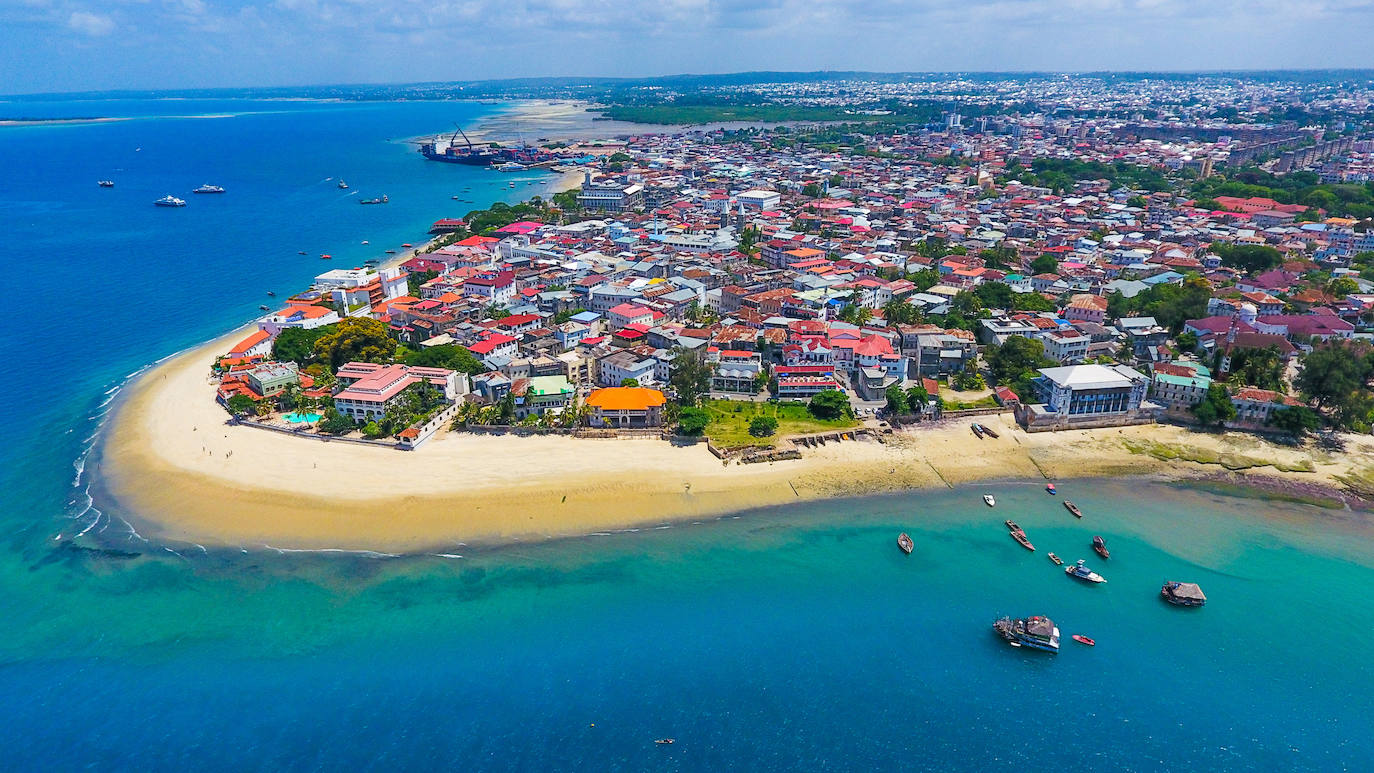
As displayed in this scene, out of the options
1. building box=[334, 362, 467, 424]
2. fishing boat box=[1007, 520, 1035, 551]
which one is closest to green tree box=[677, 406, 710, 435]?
building box=[334, 362, 467, 424]

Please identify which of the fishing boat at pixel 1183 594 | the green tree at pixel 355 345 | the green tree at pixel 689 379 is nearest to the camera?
the fishing boat at pixel 1183 594

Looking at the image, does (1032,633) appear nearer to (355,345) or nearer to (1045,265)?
(355,345)

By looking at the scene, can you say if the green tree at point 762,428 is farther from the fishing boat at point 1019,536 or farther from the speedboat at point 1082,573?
the speedboat at point 1082,573

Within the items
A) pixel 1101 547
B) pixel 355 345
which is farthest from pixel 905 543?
pixel 355 345

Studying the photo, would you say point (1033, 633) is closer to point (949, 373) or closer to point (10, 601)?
point (949, 373)

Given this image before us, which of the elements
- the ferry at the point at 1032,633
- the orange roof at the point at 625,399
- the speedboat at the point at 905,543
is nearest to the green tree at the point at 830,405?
the orange roof at the point at 625,399

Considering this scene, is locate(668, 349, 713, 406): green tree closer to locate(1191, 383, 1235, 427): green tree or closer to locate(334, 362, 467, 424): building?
locate(334, 362, 467, 424): building

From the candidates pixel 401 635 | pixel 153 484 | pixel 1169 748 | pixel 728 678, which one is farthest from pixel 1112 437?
pixel 153 484
